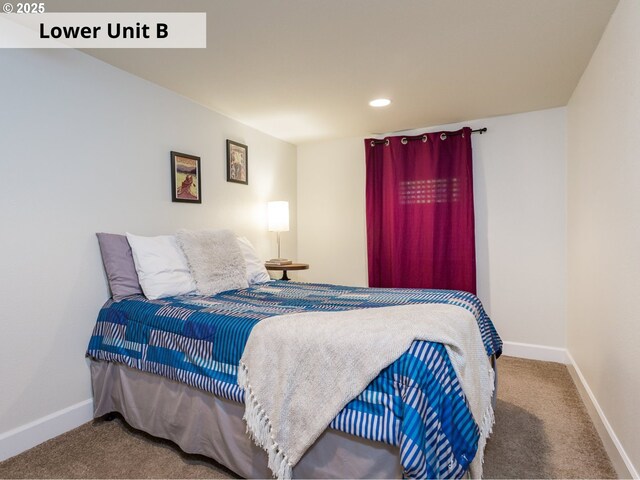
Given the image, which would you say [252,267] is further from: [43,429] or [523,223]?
[523,223]

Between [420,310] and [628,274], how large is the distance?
985 millimetres

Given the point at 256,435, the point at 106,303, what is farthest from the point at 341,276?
the point at 256,435

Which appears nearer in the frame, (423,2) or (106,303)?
(423,2)

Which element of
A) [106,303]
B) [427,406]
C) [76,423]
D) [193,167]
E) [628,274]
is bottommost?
[76,423]

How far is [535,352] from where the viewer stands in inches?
136

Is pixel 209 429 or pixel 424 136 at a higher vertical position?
pixel 424 136

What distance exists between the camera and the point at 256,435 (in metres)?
1.54

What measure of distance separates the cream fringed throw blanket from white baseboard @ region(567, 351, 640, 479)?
0.67 m

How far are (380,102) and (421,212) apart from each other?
1262 millimetres

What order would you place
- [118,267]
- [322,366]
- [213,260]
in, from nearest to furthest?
1. [322,366]
2. [118,267]
3. [213,260]

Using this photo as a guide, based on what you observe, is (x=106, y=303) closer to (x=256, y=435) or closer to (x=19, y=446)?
(x=19, y=446)

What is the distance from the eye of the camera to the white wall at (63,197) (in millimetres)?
1982

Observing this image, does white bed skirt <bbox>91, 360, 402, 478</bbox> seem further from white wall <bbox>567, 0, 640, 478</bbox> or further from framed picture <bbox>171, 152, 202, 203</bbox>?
framed picture <bbox>171, 152, 202, 203</bbox>

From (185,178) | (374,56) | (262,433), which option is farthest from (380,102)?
(262,433)
